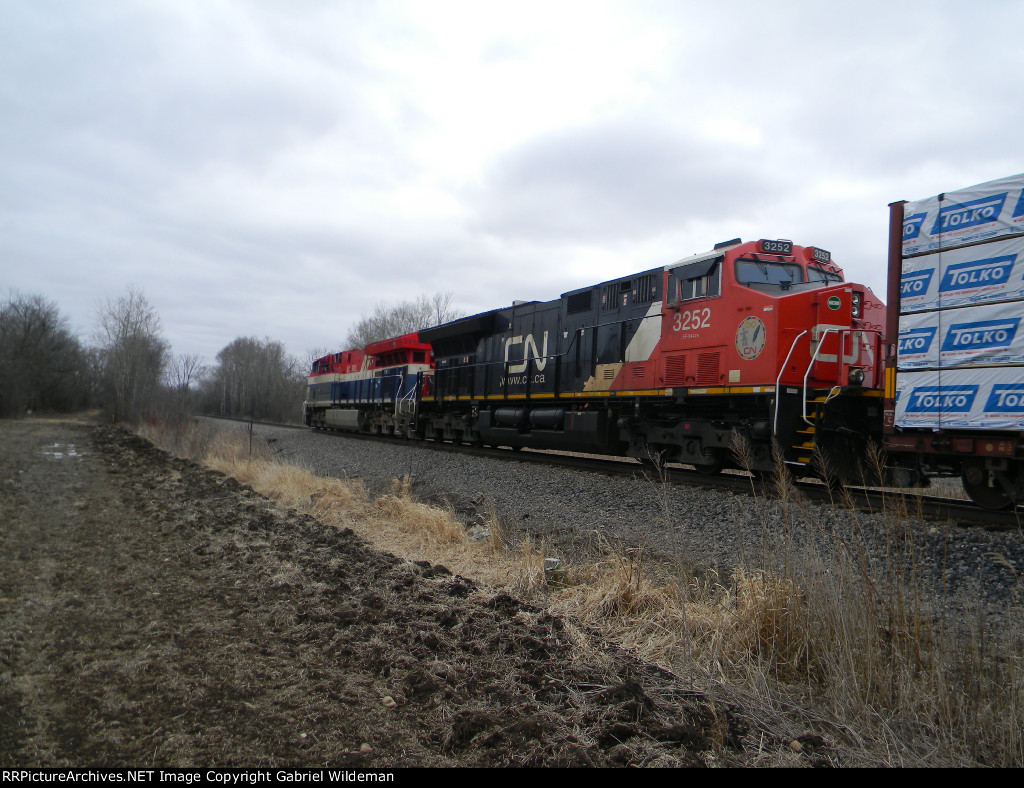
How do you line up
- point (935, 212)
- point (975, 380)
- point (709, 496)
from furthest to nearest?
1. point (709, 496)
2. point (935, 212)
3. point (975, 380)

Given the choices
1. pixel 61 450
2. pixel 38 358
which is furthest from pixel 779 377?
pixel 38 358

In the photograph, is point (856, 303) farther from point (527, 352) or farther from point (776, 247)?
point (527, 352)

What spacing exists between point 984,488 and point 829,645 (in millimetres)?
5360

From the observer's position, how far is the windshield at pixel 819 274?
10109mm

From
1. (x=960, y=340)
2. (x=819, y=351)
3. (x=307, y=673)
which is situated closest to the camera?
(x=307, y=673)

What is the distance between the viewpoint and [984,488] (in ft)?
23.4

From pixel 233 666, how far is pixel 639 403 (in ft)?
29.2

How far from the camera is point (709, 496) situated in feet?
27.6

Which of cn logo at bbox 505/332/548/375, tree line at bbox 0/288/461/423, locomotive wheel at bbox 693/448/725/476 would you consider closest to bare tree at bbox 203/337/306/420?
tree line at bbox 0/288/461/423

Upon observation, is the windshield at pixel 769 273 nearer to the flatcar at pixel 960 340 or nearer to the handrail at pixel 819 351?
the handrail at pixel 819 351

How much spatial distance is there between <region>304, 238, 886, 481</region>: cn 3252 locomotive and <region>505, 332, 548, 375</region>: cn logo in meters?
0.04

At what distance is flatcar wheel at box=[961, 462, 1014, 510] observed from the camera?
22.7 ft
